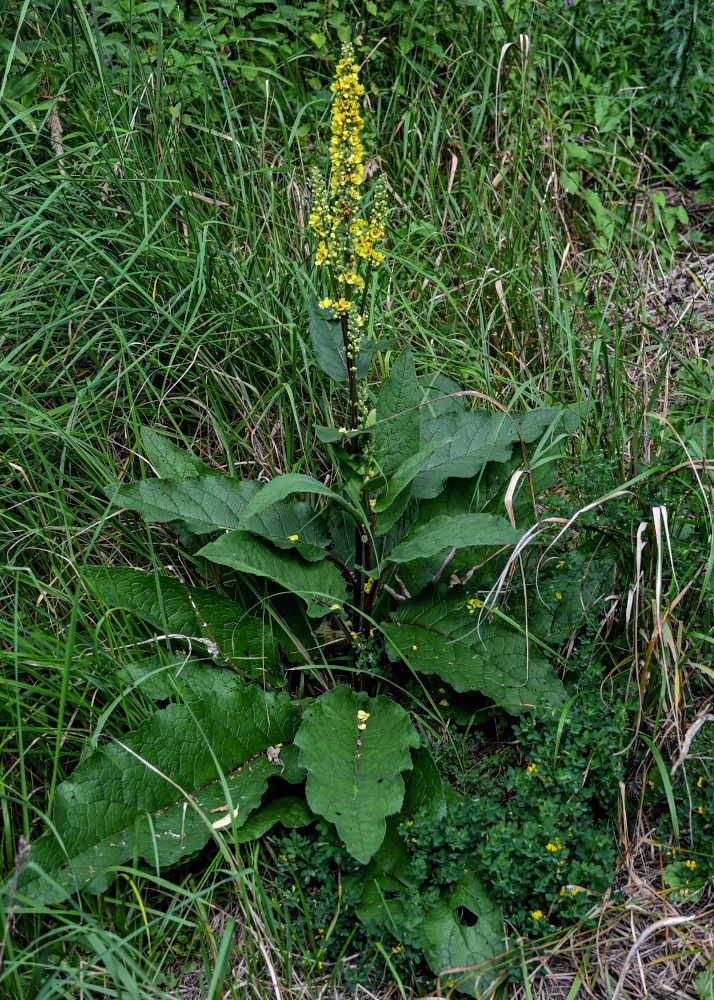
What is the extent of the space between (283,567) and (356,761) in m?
0.54

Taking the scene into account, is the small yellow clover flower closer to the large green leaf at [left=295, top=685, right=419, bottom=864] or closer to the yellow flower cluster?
the large green leaf at [left=295, top=685, right=419, bottom=864]

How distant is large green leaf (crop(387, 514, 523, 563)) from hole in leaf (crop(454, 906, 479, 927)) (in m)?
0.82

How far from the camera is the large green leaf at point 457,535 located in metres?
1.88

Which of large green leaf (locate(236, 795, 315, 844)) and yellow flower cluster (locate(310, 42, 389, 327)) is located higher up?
yellow flower cluster (locate(310, 42, 389, 327))

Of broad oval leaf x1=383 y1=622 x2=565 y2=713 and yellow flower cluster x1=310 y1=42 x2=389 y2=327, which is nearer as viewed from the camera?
yellow flower cluster x1=310 y1=42 x2=389 y2=327

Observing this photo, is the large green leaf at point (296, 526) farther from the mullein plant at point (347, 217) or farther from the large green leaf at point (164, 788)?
the large green leaf at point (164, 788)

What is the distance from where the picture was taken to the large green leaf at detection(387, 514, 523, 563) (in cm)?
188

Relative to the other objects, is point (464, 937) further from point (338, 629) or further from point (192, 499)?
point (192, 499)

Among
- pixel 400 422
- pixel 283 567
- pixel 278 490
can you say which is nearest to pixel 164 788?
pixel 283 567

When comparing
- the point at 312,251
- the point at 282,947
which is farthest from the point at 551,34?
the point at 282,947

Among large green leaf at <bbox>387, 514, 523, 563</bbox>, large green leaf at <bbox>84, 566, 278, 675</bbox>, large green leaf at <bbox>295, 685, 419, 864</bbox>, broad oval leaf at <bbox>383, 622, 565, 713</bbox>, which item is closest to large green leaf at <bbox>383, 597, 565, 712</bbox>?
broad oval leaf at <bbox>383, 622, 565, 713</bbox>

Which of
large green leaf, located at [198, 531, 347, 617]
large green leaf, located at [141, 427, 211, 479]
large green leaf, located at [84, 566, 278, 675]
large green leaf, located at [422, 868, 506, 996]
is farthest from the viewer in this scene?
large green leaf, located at [141, 427, 211, 479]

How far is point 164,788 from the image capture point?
1.91 meters

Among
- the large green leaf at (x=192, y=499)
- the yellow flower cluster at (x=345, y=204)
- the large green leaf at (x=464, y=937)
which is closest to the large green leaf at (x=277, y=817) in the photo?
the large green leaf at (x=464, y=937)
